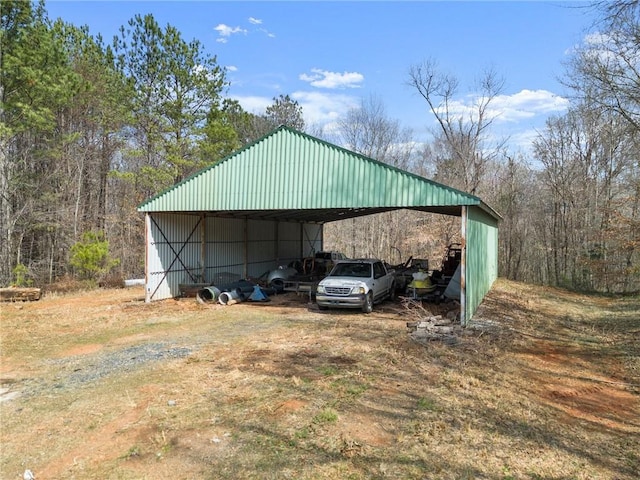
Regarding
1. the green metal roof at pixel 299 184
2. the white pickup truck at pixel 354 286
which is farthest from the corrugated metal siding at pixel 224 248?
the white pickup truck at pixel 354 286

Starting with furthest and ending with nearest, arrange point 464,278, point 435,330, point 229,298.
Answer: point 229,298
point 464,278
point 435,330

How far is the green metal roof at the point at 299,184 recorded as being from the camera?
11508 millimetres

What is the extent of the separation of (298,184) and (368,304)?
444 centimetres

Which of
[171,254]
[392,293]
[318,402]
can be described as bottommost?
[318,402]

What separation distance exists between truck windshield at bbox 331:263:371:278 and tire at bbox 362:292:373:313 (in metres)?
0.79

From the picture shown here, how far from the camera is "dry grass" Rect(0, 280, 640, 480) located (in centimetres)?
423

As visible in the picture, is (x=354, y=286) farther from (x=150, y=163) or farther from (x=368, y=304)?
(x=150, y=163)

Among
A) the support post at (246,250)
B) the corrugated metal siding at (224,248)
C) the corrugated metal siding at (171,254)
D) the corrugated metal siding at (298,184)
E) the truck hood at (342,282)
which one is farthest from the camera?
the support post at (246,250)

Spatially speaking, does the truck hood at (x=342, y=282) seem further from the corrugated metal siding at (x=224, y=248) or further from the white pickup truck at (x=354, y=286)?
the corrugated metal siding at (x=224, y=248)

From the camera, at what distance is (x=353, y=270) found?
13.7 metres

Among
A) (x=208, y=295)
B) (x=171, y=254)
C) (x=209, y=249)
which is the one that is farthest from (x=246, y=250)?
(x=208, y=295)

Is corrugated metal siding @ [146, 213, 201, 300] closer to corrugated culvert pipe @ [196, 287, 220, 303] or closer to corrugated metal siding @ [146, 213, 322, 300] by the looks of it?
corrugated metal siding @ [146, 213, 322, 300]

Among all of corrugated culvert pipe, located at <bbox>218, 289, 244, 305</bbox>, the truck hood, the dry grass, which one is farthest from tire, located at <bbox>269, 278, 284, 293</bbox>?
the dry grass

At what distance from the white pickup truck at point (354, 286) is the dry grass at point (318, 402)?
Answer: 56.1 inches
